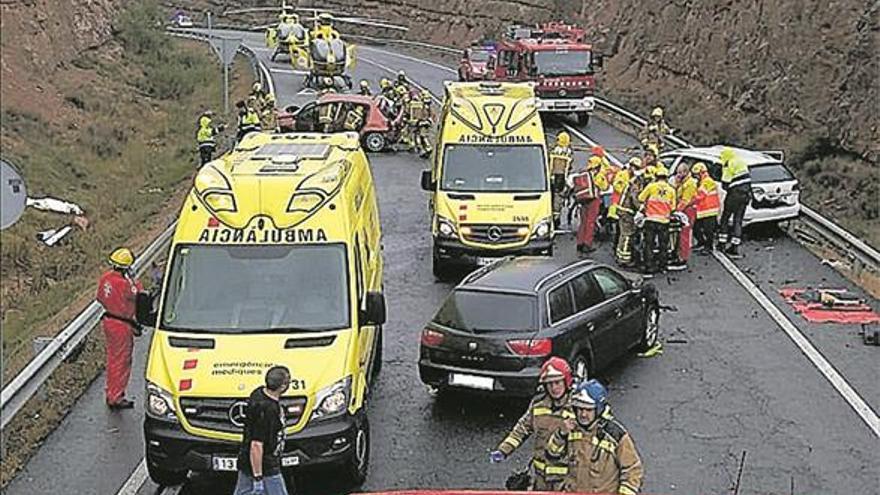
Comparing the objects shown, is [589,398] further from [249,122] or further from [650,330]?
[249,122]

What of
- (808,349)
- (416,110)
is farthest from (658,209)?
(416,110)

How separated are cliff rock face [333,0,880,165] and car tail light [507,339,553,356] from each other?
1733 centimetres

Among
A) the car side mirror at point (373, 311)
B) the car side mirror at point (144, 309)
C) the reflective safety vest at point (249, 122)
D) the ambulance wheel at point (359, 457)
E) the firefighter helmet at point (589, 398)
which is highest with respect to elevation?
the firefighter helmet at point (589, 398)

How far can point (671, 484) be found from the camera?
11.5 meters

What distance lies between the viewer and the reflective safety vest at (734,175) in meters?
21.3

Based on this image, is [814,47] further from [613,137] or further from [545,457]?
[545,457]

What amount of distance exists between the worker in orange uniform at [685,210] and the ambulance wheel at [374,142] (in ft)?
42.2

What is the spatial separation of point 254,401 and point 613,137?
90.7ft

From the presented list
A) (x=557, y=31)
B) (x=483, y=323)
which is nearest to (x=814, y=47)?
(x=557, y=31)

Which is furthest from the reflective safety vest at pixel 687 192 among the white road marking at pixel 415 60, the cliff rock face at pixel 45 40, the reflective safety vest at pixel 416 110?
the white road marking at pixel 415 60

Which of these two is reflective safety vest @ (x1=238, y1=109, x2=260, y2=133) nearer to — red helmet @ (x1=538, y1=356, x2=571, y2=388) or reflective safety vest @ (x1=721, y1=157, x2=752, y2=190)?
reflective safety vest @ (x1=721, y1=157, x2=752, y2=190)

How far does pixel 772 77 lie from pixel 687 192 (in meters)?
14.9

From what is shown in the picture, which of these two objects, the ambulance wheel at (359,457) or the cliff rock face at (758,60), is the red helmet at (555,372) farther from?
the cliff rock face at (758,60)

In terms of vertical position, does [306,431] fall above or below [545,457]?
below
